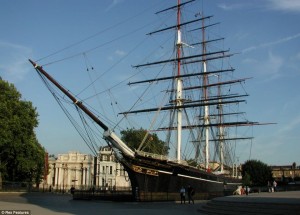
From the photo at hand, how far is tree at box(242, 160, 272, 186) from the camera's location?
101188 millimetres

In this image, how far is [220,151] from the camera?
66.1m

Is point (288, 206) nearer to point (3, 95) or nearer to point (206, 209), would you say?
point (206, 209)

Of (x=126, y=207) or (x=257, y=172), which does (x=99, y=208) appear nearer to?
(x=126, y=207)

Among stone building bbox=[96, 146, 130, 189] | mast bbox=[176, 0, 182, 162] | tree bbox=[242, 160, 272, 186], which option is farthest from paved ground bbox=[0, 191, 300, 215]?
stone building bbox=[96, 146, 130, 189]

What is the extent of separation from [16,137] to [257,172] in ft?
222

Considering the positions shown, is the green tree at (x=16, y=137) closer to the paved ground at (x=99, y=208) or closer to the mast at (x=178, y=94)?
the mast at (x=178, y=94)

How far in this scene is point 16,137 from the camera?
→ 2092 inches

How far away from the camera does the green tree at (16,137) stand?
51906mm

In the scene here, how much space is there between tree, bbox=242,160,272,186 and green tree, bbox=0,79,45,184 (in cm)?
6021

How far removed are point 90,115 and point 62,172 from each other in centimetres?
8704

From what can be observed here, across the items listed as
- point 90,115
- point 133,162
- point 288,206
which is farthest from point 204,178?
point 288,206

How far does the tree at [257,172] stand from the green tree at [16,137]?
6021cm

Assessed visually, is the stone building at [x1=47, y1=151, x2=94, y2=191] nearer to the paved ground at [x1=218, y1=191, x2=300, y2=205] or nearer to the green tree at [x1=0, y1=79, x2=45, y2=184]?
the green tree at [x1=0, y1=79, x2=45, y2=184]

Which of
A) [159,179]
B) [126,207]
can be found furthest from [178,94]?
[126,207]
